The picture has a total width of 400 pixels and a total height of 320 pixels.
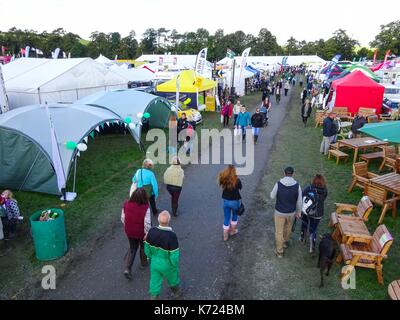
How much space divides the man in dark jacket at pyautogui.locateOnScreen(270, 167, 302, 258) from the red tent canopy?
14.6 meters

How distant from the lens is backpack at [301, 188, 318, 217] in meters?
5.36

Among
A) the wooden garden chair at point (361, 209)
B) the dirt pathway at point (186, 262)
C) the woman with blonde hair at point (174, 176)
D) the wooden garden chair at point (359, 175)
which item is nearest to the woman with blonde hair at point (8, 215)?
the dirt pathway at point (186, 262)

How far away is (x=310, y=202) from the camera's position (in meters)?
5.39

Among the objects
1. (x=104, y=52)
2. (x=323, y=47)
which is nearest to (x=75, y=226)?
(x=104, y=52)

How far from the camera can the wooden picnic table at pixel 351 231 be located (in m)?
5.32

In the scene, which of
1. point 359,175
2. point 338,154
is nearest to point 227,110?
point 338,154

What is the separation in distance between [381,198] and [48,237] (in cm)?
677

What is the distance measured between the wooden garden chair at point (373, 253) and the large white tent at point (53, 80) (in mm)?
13874

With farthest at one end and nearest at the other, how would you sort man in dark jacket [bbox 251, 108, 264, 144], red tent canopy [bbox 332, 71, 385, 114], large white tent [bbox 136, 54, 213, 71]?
large white tent [bbox 136, 54, 213, 71] → red tent canopy [bbox 332, 71, 385, 114] → man in dark jacket [bbox 251, 108, 264, 144]

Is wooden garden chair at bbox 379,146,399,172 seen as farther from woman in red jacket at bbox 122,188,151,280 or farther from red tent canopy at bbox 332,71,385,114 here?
red tent canopy at bbox 332,71,385,114

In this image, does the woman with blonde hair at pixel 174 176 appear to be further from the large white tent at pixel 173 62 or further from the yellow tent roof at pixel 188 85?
the large white tent at pixel 173 62

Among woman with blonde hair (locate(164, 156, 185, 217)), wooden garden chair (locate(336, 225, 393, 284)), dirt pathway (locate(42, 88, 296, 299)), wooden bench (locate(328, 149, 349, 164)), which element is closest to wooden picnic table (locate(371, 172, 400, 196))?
wooden garden chair (locate(336, 225, 393, 284))

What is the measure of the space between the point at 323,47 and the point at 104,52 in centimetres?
5685
